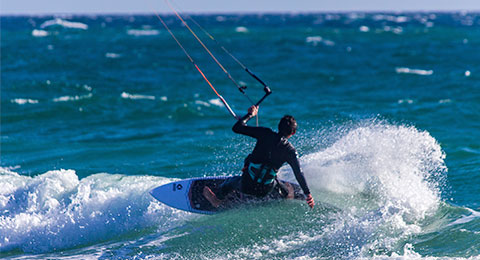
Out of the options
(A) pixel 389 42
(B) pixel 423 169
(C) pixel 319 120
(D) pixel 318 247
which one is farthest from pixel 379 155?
(A) pixel 389 42

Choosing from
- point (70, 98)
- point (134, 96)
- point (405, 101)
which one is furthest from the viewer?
point (134, 96)

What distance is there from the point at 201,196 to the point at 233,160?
3549mm

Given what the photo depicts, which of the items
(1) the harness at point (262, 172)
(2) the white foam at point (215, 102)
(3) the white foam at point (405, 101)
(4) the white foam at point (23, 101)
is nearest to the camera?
(1) the harness at point (262, 172)

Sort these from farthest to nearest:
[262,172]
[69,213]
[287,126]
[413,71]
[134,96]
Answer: [413,71]
[134,96]
[69,213]
[262,172]
[287,126]

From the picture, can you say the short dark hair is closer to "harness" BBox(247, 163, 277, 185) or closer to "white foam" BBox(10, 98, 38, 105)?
"harness" BBox(247, 163, 277, 185)

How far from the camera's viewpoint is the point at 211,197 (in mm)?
9086

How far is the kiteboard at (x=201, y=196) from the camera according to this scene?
8977mm

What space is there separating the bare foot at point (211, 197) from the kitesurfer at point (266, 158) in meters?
0.73

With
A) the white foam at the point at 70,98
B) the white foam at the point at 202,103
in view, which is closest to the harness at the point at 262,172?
the white foam at the point at 202,103

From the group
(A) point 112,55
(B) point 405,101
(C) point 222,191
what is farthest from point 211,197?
(A) point 112,55

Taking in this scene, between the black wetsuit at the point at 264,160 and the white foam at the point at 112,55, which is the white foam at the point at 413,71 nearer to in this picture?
the white foam at the point at 112,55

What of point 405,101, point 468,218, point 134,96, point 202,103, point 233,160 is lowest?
point 134,96

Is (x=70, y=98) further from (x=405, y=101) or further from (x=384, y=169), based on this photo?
(x=384, y=169)

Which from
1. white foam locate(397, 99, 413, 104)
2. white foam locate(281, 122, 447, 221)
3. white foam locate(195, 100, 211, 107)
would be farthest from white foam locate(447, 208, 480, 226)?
white foam locate(195, 100, 211, 107)
